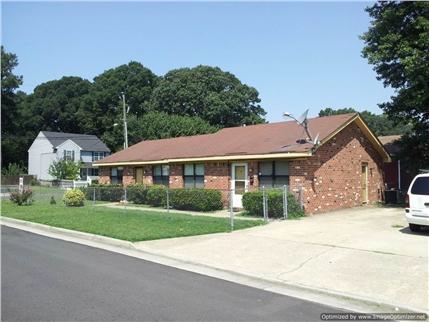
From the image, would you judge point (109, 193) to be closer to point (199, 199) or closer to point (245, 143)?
point (199, 199)

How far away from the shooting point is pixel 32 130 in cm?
9050

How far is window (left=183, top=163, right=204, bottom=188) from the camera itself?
83.2ft

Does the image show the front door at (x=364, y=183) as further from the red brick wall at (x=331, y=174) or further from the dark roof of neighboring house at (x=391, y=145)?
the dark roof of neighboring house at (x=391, y=145)

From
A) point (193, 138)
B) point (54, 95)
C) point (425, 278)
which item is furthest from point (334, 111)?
point (425, 278)

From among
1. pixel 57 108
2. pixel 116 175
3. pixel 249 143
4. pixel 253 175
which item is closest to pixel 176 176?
pixel 249 143

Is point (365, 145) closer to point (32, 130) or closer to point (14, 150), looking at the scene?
point (14, 150)

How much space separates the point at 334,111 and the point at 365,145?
64778 mm

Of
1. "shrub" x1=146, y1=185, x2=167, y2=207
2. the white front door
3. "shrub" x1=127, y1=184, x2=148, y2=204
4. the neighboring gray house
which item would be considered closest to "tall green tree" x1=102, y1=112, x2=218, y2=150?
the neighboring gray house

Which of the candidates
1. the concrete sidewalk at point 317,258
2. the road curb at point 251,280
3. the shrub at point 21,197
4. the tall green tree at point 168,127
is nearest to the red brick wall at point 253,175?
the concrete sidewalk at point 317,258

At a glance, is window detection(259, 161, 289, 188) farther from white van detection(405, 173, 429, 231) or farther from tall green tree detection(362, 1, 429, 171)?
white van detection(405, 173, 429, 231)

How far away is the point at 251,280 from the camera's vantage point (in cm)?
930

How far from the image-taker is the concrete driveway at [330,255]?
8.36m

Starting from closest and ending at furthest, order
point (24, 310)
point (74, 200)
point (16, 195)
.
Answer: point (24, 310) < point (74, 200) < point (16, 195)

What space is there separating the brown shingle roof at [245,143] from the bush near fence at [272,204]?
7.26ft
